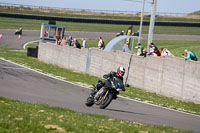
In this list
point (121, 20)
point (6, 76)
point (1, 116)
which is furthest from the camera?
point (121, 20)

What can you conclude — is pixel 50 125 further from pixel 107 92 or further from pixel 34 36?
pixel 34 36

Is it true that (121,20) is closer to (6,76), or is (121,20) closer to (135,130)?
(6,76)

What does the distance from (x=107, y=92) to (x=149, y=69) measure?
329 inches

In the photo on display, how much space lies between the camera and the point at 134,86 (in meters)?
23.8

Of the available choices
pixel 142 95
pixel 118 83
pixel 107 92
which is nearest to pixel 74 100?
pixel 107 92

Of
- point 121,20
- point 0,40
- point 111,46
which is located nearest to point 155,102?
point 111,46

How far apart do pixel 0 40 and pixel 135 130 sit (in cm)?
4220

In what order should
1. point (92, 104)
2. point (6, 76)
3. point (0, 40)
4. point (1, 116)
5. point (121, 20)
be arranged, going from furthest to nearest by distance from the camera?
point (121, 20)
point (0, 40)
point (6, 76)
point (92, 104)
point (1, 116)

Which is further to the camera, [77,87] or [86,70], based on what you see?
[86,70]

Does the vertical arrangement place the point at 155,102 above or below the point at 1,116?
below

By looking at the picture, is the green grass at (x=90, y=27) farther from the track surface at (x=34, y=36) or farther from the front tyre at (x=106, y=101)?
the front tyre at (x=106, y=101)

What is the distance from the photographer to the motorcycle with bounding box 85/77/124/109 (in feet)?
47.9

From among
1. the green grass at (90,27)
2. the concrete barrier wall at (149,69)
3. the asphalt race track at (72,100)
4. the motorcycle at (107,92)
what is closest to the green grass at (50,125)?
the asphalt race track at (72,100)

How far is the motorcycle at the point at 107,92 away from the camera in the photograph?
1460 cm
